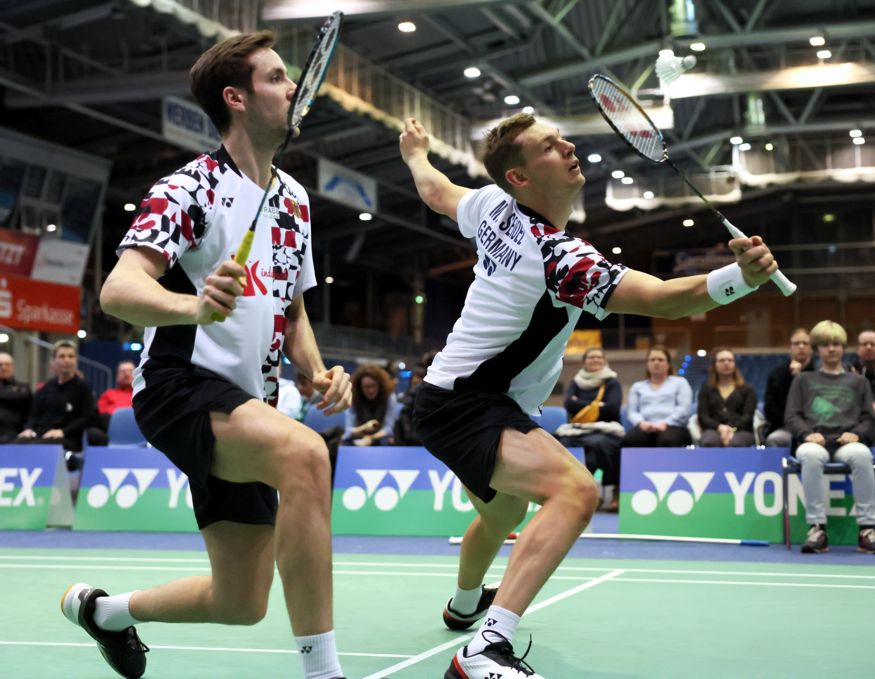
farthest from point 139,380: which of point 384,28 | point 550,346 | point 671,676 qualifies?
point 384,28

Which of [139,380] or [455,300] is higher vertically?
[455,300]

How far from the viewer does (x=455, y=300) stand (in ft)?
135

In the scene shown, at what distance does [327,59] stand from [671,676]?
215cm

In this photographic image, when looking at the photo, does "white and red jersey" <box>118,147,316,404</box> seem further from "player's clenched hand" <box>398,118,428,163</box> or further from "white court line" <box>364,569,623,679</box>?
"player's clenched hand" <box>398,118,428,163</box>

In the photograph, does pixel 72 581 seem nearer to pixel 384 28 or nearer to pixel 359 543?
pixel 359 543

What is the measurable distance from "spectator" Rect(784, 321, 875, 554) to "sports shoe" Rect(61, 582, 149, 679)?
17.6 ft

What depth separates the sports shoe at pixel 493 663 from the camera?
133 inches

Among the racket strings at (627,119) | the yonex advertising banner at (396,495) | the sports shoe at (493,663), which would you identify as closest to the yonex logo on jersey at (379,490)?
the yonex advertising banner at (396,495)

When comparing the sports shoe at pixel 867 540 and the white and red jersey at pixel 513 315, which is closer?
the white and red jersey at pixel 513 315

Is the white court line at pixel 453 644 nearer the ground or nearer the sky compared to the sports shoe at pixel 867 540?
nearer the ground

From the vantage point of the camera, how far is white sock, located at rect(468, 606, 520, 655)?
11.3 ft

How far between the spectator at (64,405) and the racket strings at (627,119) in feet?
24.9

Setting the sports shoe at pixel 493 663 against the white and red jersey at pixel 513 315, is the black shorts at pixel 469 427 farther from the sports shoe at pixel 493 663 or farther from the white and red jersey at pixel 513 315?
the sports shoe at pixel 493 663

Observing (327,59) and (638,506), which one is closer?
(327,59)
